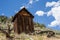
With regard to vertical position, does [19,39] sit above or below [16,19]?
below

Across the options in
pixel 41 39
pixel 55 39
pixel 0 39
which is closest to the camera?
pixel 0 39

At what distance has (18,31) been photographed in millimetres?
31422

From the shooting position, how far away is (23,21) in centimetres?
3216

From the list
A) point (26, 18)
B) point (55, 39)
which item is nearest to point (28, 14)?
point (26, 18)

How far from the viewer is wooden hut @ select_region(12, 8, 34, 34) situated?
3192cm

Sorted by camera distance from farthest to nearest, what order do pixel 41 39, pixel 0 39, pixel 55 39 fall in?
pixel 55 39 → pixel 41 39 → pixel 0 39

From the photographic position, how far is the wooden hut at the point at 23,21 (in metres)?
31.9

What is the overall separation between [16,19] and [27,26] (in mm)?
1905

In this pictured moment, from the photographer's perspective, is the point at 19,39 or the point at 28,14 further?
the point at 28,14

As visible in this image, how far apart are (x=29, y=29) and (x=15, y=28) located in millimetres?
2063

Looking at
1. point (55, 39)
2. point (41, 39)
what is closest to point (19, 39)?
point (41, 39)

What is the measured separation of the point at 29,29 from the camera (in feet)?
106

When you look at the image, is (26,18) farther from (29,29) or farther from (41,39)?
(41,39)

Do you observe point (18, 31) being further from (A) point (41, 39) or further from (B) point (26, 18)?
(A) point (41, 39)
